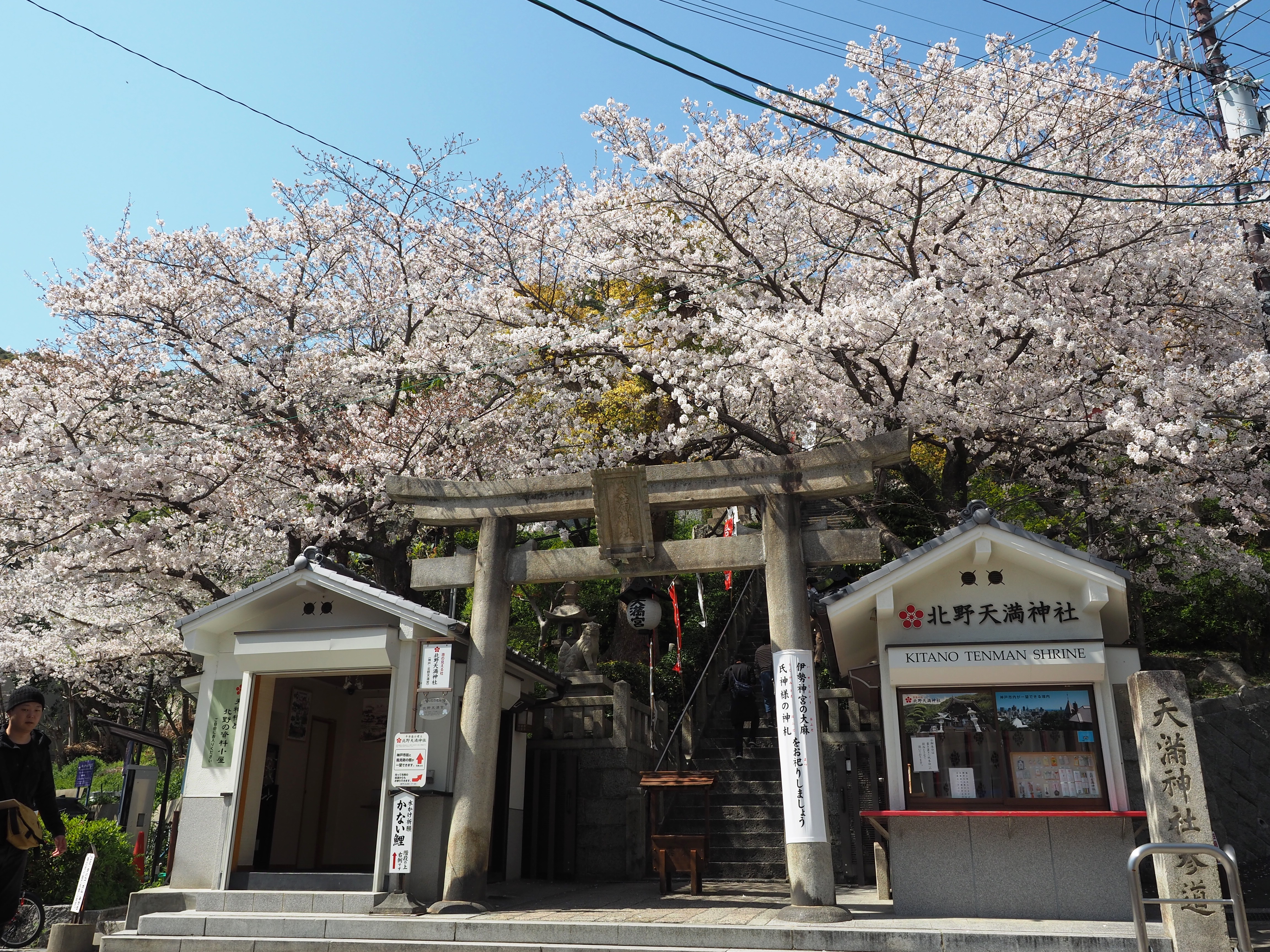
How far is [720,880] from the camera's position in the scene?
40.3ft

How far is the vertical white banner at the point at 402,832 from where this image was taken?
9320 mm

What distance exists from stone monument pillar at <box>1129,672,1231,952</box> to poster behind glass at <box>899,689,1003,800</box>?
144 cm

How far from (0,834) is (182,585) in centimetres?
1266

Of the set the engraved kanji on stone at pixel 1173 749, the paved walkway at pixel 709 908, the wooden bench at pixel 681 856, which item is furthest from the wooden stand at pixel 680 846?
the engraved kanji on stone at pixel 1173 749

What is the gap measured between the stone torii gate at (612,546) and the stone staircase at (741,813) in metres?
3.69

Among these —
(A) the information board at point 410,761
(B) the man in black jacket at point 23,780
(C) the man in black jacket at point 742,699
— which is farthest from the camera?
(C) the man in black jacket at point 742,699

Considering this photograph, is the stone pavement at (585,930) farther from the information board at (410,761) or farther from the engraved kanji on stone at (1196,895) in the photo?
the information board at (410,761)

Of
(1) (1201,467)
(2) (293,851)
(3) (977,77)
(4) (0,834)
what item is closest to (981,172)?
(3) (977,77)

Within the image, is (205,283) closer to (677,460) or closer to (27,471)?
(27,471)

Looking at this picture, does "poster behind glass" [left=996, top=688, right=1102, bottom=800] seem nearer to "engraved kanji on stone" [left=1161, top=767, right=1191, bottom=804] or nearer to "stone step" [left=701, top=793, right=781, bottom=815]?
"engraved kanji on stone" [left=1161, top=767, right=1191, bottom=804]

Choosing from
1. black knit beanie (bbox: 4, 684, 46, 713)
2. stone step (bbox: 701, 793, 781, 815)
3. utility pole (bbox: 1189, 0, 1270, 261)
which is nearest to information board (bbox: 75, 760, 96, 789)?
stone step (bbox: 701, 793, 781, 815)

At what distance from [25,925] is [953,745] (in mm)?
10479

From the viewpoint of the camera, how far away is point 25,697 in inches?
215

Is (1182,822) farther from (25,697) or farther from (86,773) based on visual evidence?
(86,773)
